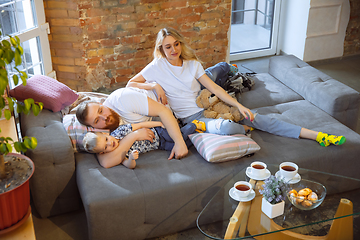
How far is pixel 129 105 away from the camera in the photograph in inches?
91.4

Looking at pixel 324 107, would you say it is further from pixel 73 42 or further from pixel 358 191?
pixel 73 42

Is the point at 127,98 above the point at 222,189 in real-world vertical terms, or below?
above

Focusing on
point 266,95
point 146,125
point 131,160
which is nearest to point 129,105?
point 146,125

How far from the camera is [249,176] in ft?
6.45

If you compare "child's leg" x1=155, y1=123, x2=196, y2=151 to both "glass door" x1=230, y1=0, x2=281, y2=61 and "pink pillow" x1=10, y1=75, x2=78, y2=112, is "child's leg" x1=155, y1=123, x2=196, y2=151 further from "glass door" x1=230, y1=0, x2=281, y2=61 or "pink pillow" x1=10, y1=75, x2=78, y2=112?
"glass door" x1=230, y1=0, x2=281, y2=61

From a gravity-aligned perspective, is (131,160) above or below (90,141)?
below

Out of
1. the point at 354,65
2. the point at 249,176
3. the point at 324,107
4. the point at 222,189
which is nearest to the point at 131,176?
the point at 222,189

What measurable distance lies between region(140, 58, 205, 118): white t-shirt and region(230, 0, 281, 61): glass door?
2.28 metres

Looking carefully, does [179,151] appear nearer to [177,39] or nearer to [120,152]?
[120,152]

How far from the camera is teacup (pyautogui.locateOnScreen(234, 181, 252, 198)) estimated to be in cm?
180

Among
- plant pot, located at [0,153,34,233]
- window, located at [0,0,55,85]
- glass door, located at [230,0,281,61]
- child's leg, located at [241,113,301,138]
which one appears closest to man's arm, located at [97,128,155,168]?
plant pot, located at [0,153,34,233]

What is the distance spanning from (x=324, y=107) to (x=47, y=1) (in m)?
2.54

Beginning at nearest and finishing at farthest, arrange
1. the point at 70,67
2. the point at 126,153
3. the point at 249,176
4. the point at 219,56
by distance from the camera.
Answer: the point at 249,176, the point at 126,153, the point at 70,67, the point at 219,56

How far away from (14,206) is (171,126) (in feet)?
3.55
